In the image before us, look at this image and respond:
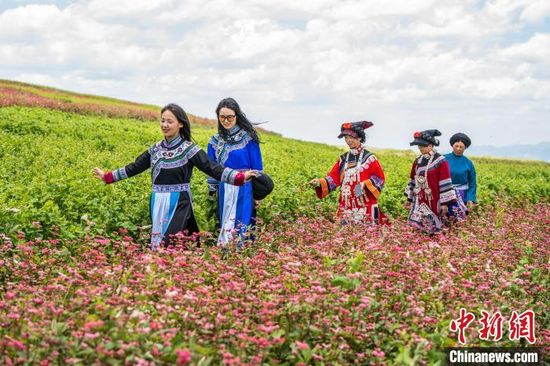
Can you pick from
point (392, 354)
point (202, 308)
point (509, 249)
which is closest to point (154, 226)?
point (202, 308)

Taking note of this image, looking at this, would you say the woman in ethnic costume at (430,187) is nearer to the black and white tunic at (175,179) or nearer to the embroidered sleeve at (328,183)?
the embroidered sleeve at (328,183)

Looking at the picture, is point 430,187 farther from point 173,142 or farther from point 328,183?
point 173,142

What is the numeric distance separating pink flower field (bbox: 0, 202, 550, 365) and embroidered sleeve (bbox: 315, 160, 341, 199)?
96.0 inches

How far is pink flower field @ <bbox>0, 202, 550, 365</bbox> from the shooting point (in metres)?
3.60

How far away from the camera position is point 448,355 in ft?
14.1

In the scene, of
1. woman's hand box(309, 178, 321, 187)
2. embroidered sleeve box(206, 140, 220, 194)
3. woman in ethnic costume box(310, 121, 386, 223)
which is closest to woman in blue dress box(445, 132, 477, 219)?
woman in ethnic costume box(310, 121, 386, 223)

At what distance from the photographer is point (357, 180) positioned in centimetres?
867

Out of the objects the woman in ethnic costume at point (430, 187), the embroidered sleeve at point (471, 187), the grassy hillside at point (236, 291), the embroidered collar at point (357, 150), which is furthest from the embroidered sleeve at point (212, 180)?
the embroidered sleeve at point (471, 187)

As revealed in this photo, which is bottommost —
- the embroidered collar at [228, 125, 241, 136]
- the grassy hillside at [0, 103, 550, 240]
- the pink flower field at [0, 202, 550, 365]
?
the pink flower field at [0, 202, 550, 365]

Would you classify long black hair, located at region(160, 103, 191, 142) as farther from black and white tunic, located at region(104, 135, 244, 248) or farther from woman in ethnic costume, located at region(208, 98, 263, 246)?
woman in ethnic costume, located at region(208, 98, 263, 246)

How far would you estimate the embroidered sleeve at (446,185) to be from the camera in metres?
9.12

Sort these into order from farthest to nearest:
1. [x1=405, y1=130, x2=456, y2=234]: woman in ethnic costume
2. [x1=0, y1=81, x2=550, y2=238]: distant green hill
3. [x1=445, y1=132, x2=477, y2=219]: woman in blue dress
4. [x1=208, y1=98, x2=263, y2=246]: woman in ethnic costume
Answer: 1. [x1=445, y1=132, x2=477, y2=219]: woman in blue dress
2. [x1=405, y1=130, x2=456, y2=234]: woman in ethnic costume
3. [x1=208, y1=98, x2=263, y2=246]: woman in ethnic costume
4. [x1=0, y1=81, x2=550, y2=238]: distant green hill

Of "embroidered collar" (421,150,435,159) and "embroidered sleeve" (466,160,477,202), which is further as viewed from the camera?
"embroidered sleeve" (466,160,477,202)

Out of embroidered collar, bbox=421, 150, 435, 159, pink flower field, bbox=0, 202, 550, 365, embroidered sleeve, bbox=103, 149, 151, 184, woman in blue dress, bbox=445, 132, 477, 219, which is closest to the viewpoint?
pink flower field, bbox=0, 202, 550, 365
